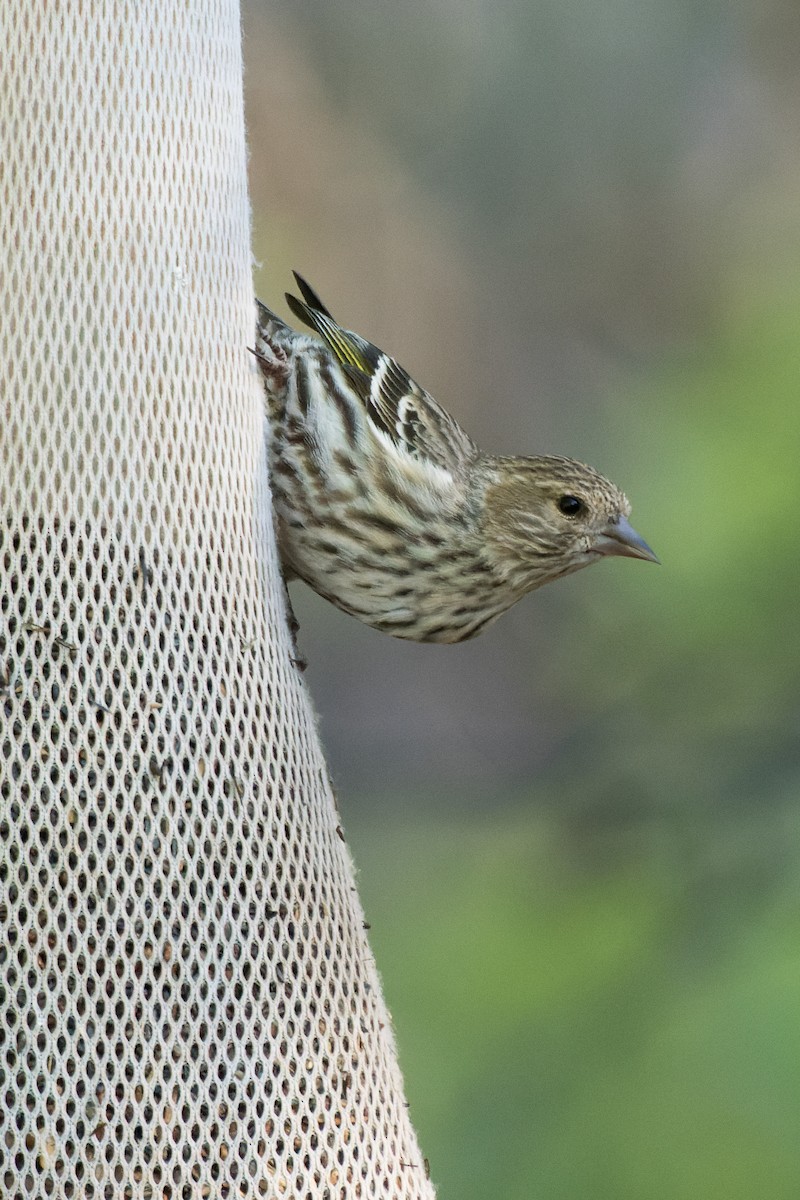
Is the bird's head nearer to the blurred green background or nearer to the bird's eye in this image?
the bird's eye

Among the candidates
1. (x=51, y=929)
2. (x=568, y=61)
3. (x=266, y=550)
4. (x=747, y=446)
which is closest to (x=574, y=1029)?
(x=747, y=446)

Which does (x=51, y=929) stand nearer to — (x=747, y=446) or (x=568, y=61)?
(x=747, y=446)

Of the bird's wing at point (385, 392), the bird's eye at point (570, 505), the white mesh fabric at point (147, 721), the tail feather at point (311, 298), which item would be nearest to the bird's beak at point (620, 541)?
the bird's eye at point (570, 505)

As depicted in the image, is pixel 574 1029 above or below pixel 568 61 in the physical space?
below

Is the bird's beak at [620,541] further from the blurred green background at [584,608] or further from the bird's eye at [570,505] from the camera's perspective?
the blurred green background at [584,608]

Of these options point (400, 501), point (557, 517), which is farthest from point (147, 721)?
point (557, 517)

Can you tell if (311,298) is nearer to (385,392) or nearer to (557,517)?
(385,392)
